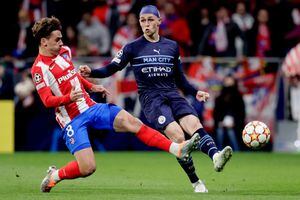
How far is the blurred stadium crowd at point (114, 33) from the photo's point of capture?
2031 centimetres

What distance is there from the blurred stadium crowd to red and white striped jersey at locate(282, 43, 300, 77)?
0.70 m

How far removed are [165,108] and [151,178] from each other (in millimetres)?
2682

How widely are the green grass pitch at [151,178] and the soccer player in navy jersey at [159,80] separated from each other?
81cm

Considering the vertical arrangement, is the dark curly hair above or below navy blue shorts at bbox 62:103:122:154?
above

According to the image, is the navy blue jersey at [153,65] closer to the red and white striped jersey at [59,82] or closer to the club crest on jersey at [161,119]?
the club crest on jersey at [161,119]

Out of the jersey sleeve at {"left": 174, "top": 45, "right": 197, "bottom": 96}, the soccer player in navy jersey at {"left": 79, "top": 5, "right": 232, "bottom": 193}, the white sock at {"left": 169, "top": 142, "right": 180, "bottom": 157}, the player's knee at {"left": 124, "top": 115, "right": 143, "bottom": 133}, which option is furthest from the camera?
the jersey sleeve at {"left": 174, "top": 45, "right": 197, "bottom": 96}

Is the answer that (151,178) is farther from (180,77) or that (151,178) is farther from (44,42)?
(44,42)

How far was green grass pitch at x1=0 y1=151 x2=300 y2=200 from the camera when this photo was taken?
34.9ft

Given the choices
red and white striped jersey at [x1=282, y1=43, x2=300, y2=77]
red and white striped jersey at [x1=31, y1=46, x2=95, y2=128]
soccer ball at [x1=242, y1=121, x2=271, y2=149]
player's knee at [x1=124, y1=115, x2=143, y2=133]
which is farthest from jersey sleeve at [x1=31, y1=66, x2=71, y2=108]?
red and white striped jersey at [x1=282, y1=43, x2=300, y2=77]

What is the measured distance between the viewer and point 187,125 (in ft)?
36.1

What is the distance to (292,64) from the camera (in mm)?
20312

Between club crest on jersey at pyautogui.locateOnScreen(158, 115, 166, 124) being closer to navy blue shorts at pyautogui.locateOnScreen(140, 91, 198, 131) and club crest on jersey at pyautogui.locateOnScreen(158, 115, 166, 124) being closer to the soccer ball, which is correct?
navy blue shorts at pyautogui.locateOnScreen(140, 91, 198, 131)

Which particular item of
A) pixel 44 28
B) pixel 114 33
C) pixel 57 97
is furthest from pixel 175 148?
pixel 114 33

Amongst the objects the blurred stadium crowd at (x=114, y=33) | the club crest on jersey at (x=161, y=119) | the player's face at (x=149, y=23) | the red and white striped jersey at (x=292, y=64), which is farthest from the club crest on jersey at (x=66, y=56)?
the red and white striped jersey at (x=292, y=64)
